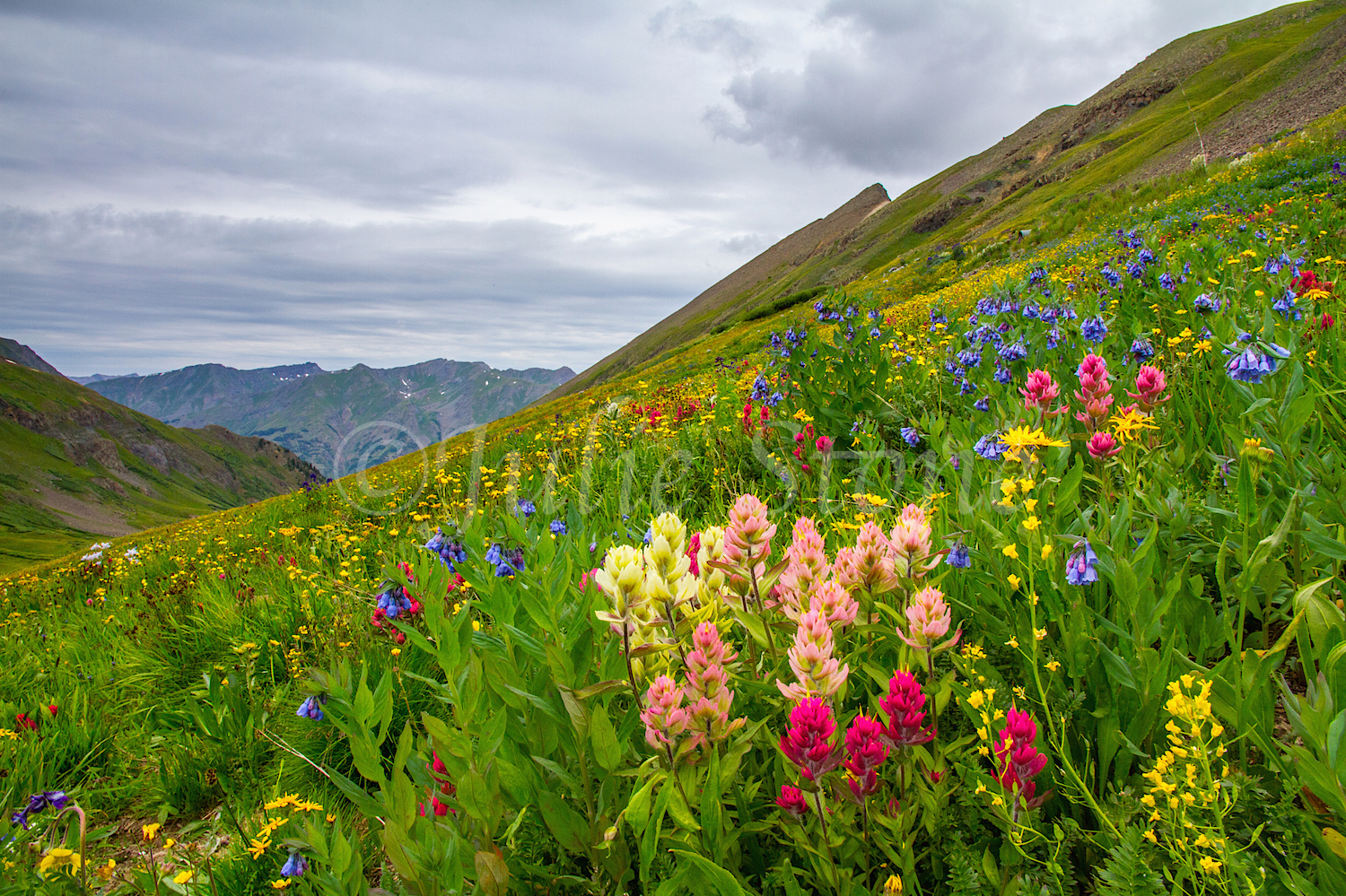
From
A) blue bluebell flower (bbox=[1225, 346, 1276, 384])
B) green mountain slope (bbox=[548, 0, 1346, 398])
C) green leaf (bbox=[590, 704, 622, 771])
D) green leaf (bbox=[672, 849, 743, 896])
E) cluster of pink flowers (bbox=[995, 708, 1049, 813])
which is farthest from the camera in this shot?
green mountain slope (bbox=[548, 0, 1346, 398])

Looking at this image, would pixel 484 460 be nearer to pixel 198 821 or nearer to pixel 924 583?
pixel 198 821

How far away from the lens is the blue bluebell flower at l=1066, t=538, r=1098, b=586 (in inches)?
69.1

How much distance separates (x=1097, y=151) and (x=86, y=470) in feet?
693

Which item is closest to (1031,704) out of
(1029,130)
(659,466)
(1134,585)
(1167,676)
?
(1167,676)

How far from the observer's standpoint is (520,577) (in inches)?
89.3

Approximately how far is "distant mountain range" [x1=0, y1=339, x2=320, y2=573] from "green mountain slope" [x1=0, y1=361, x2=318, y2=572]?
0.25 m

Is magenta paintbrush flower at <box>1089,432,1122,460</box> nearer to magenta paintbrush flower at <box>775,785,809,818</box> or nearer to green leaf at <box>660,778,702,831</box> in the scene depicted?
magenta paintbrush flower at <box>775,785,809,818</box>

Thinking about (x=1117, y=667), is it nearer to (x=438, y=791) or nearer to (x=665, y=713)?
(x=665, y=713)

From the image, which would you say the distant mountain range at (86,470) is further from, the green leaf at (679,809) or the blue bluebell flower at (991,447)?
the blue bluebell flower at (991,447)

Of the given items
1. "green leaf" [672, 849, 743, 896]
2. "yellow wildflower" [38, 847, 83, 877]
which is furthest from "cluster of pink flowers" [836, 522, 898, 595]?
"yellow wildflower" [38, 847, 83, 877]

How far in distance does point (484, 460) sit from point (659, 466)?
4863 millimetres

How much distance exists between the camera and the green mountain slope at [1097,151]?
27016 mm

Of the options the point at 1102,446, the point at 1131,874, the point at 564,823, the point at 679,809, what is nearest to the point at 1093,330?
the point at 1102,446

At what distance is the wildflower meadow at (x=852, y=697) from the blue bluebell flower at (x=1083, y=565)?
0.06 m
